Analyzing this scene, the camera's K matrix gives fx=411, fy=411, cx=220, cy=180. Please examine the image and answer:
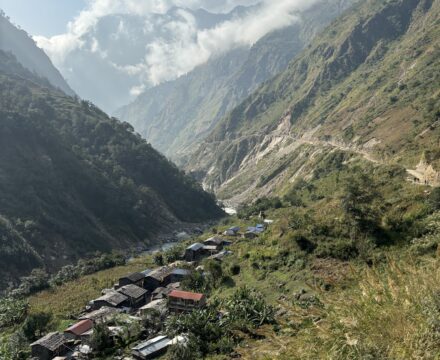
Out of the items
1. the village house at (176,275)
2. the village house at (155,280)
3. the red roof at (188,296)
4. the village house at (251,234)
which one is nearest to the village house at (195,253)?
the village house at (251,234)

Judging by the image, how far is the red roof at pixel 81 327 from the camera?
152 ft

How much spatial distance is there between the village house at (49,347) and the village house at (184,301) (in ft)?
39.7

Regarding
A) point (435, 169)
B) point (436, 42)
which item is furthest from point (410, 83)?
point (435, 169)

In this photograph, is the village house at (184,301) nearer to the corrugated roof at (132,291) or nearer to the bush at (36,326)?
the corrugated roof at (132,291)

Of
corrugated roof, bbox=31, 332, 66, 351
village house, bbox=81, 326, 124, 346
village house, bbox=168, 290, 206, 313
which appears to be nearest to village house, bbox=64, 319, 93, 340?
corrugated roof, bbox=31, 332, 66, 351

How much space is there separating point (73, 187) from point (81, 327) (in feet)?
291

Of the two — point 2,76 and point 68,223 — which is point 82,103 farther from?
point 68,223

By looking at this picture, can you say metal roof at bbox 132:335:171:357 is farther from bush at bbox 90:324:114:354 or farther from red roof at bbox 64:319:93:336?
red roof at bbox 64:319:93:336

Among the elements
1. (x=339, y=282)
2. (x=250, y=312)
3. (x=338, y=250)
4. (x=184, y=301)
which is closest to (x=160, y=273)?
(x=184, y=301)

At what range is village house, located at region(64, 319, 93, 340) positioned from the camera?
46094mm

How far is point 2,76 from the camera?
188 metres

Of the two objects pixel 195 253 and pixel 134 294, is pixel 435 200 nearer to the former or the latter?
pixel 134 294

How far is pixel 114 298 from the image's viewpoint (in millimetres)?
57312

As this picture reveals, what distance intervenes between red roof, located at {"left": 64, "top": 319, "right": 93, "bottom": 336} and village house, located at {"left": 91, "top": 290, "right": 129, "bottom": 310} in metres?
7.36
